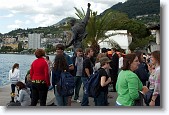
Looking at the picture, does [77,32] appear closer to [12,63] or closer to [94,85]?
[12,63]

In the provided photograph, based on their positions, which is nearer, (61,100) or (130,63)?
(130,63)

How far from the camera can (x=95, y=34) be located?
2000 centimetres

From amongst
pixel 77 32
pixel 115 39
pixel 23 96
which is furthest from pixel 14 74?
pixel 115 39

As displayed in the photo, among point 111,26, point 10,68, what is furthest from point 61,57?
point 111,26

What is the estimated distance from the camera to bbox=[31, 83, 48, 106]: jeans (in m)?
6.02

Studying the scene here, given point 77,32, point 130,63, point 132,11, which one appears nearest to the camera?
point 130,63

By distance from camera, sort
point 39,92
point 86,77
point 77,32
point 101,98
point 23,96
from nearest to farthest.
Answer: point 101,98
point 39,92
point 23,96
point 86,77
point 77,32

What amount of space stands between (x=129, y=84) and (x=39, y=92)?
2195 millimetres

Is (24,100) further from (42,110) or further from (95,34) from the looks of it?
(95,34)

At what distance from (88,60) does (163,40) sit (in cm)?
248

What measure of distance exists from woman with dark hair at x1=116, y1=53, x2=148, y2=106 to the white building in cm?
241

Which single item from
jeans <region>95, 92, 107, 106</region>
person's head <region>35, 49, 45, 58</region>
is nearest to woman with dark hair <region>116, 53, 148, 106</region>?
jeans <region>95, 92, 107, 106</region>

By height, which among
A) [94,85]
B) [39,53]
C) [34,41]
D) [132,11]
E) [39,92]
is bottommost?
[39,92]

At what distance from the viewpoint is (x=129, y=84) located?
4344 millimetres
